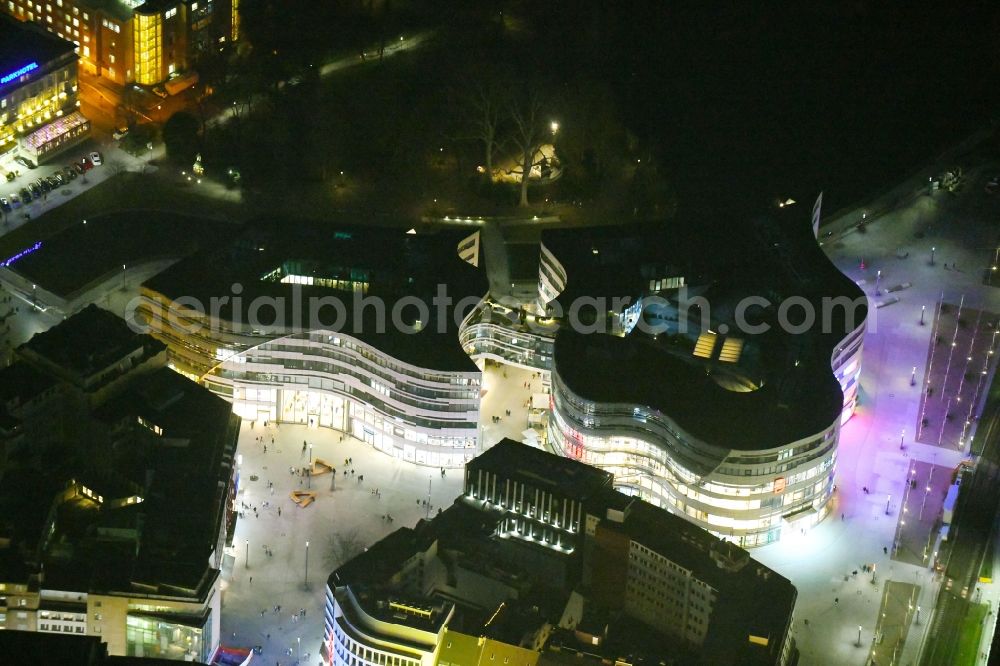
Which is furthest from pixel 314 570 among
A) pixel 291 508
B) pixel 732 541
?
pixel 732 541

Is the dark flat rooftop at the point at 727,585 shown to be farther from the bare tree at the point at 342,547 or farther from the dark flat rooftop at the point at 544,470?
the bare tree at the point at 342,547

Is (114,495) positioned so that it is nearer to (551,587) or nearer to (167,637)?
(167,637)

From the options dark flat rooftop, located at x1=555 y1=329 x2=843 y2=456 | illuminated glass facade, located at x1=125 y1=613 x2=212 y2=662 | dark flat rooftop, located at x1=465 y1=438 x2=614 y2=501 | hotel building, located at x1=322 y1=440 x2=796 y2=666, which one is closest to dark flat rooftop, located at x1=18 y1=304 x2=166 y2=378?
illuminated glass facade, located at x1=125 y1=613 x2=212 y2=662

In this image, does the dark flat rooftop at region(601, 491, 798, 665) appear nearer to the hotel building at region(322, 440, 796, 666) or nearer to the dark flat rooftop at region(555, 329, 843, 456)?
Answer: the hotel building at region(322, 440, 796, 666)

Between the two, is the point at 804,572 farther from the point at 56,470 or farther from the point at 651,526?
the point at 56,470

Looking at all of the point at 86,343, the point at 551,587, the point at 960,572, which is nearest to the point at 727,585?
the point at 551,587

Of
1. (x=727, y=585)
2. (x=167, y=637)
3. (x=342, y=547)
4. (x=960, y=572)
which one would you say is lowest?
(x=167, y=637)
